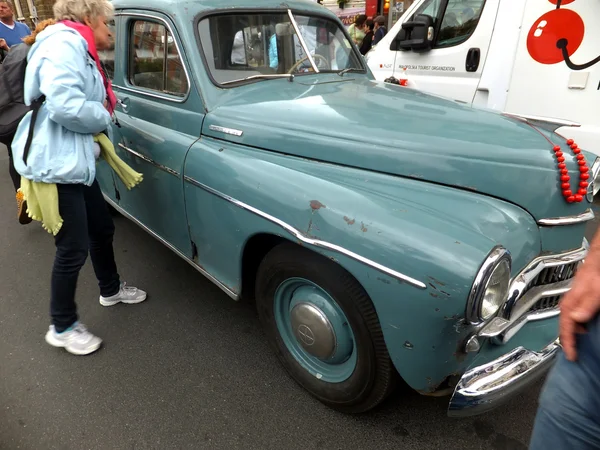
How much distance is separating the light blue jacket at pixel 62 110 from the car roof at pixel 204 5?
0.70 m

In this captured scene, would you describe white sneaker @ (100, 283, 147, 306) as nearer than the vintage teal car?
No

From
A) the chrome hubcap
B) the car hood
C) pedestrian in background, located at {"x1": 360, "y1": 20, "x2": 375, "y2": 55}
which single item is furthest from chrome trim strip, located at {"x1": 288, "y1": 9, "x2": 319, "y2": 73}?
pedestrian in background, located at {"x1": 360, "y1": 20, "x2": 375, "y2": 55}

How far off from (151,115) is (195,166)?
2.31ft

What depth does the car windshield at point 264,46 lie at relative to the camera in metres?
2.49


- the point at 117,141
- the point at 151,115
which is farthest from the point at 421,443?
the point at 117,141

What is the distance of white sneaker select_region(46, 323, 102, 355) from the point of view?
2441 mm

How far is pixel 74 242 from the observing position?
223 cm

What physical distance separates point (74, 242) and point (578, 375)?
2191mm

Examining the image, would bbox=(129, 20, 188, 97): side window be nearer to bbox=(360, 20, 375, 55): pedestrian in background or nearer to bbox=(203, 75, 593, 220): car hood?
bbox=(203, 75, 593, 220): car hood

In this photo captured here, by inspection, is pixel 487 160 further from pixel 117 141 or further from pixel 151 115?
pixel 117 141

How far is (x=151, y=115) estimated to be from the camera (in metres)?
2.72

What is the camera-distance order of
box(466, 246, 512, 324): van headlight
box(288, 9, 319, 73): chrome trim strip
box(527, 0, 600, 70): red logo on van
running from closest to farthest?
box(466, 246, 512, 324): van headlight, box(288, 9, 319, 73): chrome trim strip, box(527, 0, 600, 70): red logo on van

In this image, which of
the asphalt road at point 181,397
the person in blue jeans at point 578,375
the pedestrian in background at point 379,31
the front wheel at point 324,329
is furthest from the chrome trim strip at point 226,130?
the pedestrian in background at point 379,31

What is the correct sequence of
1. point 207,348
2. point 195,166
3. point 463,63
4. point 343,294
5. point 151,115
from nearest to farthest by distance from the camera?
point 343,294, point 195,166, point 207,348, point 151,115, point 463,63
